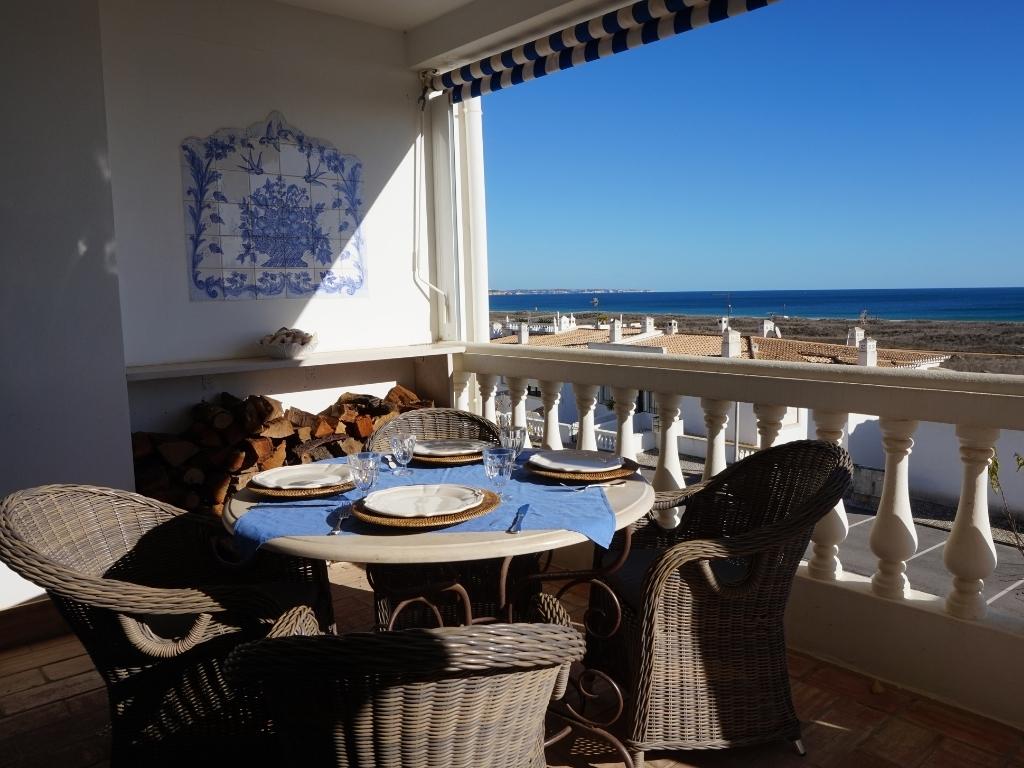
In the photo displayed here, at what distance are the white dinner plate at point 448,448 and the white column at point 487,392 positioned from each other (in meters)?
1.22

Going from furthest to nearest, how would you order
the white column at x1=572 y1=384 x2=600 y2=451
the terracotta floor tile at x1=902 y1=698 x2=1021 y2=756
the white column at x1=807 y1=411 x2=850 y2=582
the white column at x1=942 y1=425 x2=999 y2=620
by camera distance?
the white column at x1=572 y1=384 x2=600 y2=451 < the white column at x1=807 y1=411 x2=850 y2=582 < the white column at x1=942 y1=425 x2=999 y2=620 < the terracotta floor tile at x1=902 y1=698 x2=1021 y2=756

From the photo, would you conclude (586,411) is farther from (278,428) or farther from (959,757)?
(959,757)

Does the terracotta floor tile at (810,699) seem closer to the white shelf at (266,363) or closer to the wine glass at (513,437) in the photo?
the wine glass at (513,437)

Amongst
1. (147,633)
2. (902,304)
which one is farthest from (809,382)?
(902,304)

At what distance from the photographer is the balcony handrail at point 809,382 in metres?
1.97

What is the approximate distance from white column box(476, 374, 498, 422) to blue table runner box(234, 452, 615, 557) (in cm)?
162

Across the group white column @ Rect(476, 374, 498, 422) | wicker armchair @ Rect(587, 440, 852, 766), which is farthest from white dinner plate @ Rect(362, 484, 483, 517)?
white column @ Rect(476, 374, 498, 422)

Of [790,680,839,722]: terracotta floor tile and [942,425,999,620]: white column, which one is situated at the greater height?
[942,425,999,620]: white column

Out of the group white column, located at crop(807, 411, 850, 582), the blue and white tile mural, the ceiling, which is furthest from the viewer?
the ceiling

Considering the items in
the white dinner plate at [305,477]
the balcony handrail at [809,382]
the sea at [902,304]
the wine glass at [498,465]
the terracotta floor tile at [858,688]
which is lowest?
the terracotta floor tile at [858,688]

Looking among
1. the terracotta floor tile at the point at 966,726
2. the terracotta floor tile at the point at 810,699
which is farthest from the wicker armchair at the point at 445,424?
the terracotta floor tile at the point at 966,726

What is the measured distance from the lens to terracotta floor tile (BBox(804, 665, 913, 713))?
83.3 inches

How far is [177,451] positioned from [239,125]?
1.42m

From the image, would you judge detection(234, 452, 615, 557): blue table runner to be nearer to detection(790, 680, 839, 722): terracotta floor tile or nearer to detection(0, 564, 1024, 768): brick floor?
detection(0, 564, 1024, 768): brick floor
